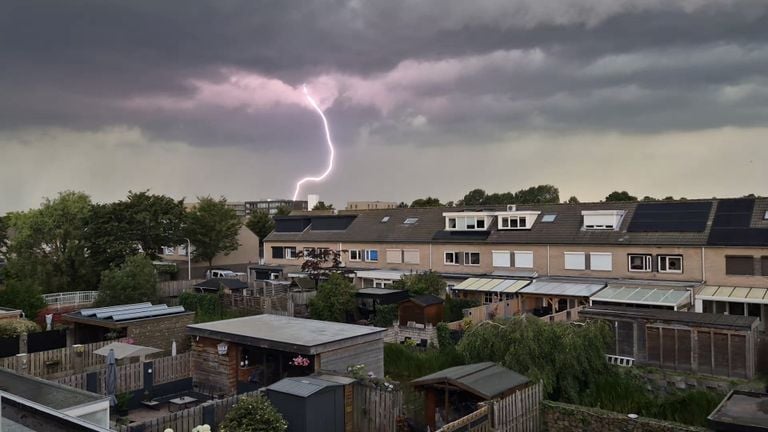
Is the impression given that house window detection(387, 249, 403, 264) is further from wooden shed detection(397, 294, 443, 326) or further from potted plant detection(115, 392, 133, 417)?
potted plant detection(115, 392, 133, 417)

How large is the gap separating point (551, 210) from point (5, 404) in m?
35.4

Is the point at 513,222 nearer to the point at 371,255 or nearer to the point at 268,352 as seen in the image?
the point at 371,255

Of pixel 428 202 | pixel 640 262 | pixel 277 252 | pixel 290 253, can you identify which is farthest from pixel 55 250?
pixel 428 202

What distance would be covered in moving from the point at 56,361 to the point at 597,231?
29498 mm

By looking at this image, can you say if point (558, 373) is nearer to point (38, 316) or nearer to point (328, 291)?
point (328, 291)

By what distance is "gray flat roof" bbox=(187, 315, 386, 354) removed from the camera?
59.1 feet

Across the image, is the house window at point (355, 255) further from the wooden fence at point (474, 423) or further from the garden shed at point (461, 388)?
the wooden fence at point (474, 423)

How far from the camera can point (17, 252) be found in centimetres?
4397

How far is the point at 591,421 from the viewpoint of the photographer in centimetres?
1513

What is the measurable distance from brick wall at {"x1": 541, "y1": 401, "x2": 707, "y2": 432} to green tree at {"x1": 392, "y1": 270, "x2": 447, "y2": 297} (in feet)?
56.9

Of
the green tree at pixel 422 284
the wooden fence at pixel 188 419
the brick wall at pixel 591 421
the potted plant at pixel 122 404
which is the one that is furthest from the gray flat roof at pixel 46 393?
the green tree at pixel 422 284

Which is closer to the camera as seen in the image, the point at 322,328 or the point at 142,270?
the point at 322,328

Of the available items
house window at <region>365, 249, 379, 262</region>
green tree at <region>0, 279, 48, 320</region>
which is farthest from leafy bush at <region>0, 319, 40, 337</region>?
house window at <region>365, 249, 379, 262</region>

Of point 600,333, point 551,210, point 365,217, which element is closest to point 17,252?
point 365,217
